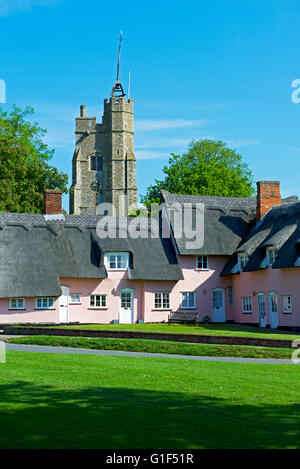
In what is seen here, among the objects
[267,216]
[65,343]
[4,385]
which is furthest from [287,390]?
[267,216]

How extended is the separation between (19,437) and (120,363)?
33.3 ft

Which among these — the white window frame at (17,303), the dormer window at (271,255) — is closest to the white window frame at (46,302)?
the white window frame at (17,303)

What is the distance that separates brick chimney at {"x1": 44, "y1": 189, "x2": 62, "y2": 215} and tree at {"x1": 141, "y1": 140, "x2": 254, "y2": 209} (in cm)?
2411

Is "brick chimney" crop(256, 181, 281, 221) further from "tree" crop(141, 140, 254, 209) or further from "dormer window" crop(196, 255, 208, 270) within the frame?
"tree" crop(141, 140, 254, 209)

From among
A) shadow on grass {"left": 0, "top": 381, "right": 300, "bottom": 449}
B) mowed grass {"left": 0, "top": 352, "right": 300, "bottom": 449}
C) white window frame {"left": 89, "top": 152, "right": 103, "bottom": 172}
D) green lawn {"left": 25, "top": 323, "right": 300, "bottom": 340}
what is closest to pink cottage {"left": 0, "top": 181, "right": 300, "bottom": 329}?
green lawn {"left": 25, "top": 323, "right": 300, "bottom": 340}

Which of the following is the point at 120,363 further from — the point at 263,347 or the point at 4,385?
the point at 263,347

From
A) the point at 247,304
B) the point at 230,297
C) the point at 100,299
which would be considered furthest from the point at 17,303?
the point at 247,304

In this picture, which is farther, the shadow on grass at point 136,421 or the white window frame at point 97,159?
the white window frame at point 97,159

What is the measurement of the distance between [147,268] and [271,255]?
9012mm

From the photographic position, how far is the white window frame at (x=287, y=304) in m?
36.6

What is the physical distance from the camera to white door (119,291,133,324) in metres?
43.1

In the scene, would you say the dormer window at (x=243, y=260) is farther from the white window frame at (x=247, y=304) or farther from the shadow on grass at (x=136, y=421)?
the shadow on grass at (x=136, y=421)

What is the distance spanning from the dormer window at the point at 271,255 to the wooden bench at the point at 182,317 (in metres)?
6.47

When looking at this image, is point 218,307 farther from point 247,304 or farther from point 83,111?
point 83,111
